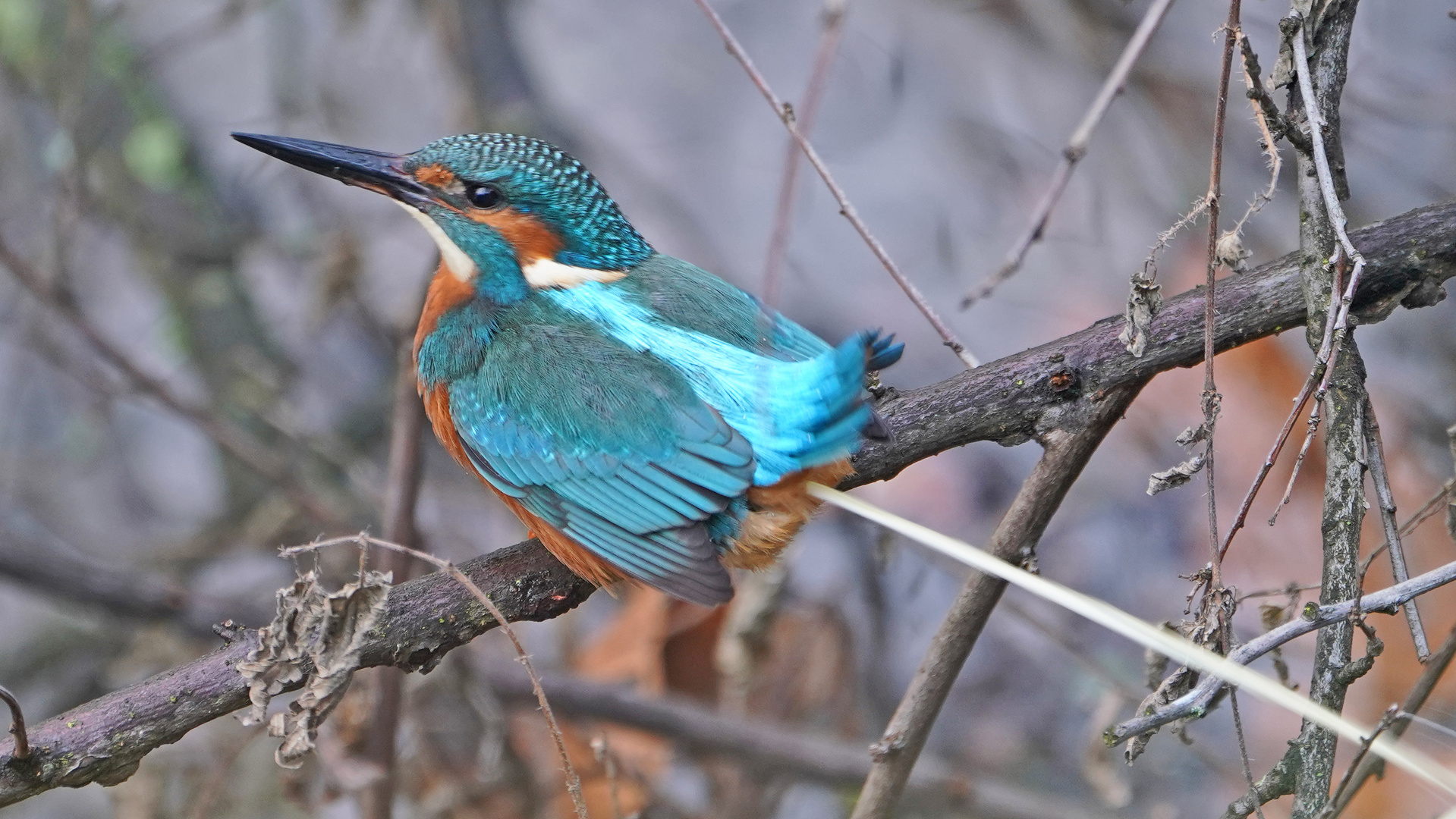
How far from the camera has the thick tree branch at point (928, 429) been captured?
1.57 metres

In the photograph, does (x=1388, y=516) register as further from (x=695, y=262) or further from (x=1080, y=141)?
(x=695, y=262)

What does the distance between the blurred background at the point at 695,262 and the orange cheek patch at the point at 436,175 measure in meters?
0.76

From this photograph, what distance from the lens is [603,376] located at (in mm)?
1979

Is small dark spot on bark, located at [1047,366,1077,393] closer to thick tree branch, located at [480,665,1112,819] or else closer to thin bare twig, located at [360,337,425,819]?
thin bare twig, located at [360,337,425,819]

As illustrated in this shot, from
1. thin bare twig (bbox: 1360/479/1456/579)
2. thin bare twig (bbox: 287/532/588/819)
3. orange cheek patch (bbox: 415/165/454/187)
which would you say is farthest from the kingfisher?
thin bare twig (bbox: 1360/479/1456/579)

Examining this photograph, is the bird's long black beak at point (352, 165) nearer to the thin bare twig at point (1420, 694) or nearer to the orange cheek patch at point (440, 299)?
the orange cheek patch at point (440, 299)

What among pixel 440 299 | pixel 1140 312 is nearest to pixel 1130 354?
pixel 1140 312

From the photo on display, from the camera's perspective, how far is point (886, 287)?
4.96 meters

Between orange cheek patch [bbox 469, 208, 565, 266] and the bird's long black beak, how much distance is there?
12 cm

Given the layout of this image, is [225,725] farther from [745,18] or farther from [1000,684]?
[745,18]

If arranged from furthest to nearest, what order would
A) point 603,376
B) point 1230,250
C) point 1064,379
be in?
1. point 603,376
2. point 1064,379
3. point 1230,250

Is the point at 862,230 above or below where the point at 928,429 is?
above

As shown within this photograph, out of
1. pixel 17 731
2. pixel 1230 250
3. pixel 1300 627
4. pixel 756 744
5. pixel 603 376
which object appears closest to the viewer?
pixel 1300 627

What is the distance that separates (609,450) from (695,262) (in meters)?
2.61
